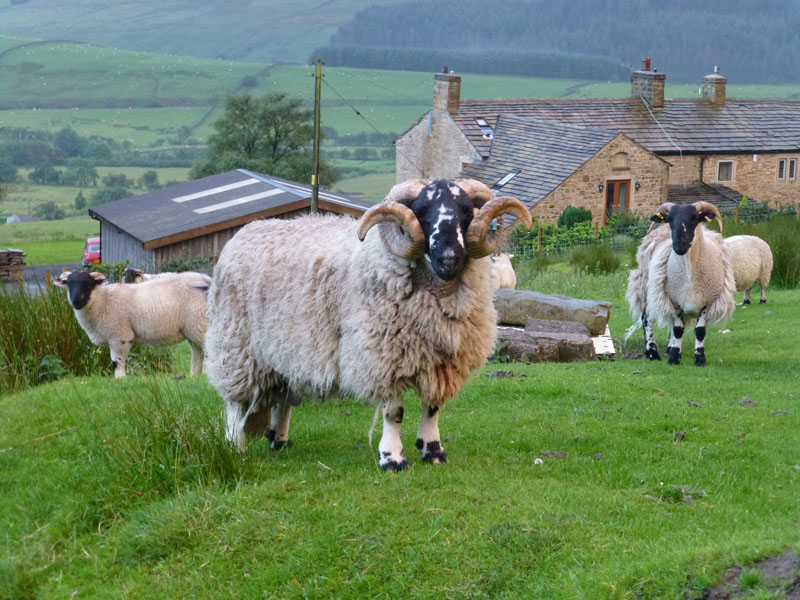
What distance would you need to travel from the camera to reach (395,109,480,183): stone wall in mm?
50438

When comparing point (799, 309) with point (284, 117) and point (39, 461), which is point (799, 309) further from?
point (284, 117)

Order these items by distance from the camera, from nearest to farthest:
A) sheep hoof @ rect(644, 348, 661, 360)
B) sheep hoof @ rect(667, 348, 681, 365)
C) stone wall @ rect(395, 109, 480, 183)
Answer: sheep hoof @ rect(667, 348, 681, 365), sheep hoof @ rect(644, 348, 661, 360), stone wall @ rect(395, 109, 480, 183)

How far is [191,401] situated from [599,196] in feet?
118

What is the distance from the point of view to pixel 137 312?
14.1 m

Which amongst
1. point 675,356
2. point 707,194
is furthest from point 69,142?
point 675,356

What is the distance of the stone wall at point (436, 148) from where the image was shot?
50438 millimetres

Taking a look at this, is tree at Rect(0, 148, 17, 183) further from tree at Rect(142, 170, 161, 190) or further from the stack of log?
the stack of log

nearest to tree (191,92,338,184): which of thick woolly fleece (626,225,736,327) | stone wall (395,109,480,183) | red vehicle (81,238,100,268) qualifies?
stone wall (395,109,480,183)

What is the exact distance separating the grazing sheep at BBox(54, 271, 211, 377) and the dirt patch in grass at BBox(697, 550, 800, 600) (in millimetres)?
9670

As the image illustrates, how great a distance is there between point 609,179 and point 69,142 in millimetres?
161289

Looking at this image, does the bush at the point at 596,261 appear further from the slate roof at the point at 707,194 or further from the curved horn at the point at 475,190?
the slate roof at the point at 707,194

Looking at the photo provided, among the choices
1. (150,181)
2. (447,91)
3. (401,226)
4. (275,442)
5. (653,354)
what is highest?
(447,91)

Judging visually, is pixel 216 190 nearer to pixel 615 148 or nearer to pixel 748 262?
pixel 615 148

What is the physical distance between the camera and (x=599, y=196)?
43344 mm
